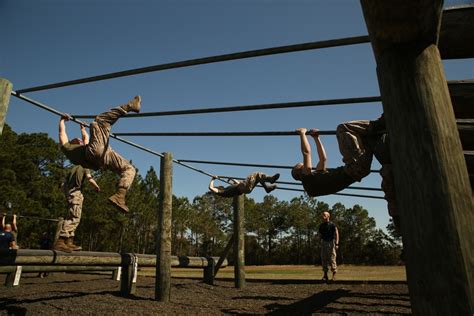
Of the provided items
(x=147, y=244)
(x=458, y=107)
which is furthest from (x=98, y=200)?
(x=458, y=107)

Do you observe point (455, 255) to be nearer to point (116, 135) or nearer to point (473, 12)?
point (473, 12)

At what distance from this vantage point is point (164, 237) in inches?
269

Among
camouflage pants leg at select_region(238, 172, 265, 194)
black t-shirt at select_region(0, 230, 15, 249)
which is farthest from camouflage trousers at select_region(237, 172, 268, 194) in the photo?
black t-shirt at select_region(0, 230, 15, 249)

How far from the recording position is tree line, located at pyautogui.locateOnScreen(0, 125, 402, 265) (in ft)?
96.1

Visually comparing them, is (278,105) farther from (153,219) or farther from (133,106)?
(153,219)

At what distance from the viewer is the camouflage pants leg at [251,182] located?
23.6 ft

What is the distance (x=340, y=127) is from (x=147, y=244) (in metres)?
47.4

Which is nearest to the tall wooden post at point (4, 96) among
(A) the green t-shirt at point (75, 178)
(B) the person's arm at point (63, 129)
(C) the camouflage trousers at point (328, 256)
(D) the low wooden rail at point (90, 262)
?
(B) the person's arm at point (63, 129)

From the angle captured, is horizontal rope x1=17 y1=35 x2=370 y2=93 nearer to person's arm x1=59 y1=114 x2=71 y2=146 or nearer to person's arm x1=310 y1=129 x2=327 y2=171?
person's arm x1=59 y1=114 x2=71 y2=146

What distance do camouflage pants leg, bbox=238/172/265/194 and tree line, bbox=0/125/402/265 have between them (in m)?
25.7

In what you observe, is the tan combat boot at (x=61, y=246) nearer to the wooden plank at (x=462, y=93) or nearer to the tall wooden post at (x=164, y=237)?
the tall wooden post at (x=164, y=237)

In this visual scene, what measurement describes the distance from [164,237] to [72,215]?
5.86 ft

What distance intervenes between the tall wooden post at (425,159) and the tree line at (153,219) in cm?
3051

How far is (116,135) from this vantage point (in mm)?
6375
